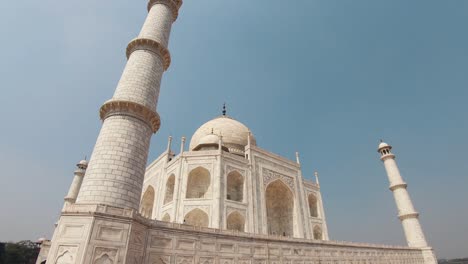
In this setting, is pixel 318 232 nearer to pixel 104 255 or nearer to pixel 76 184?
pixel 104 255

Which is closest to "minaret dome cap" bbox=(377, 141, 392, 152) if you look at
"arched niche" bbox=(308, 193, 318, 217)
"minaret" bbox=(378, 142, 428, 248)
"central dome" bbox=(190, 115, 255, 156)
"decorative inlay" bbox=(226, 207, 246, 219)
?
"minaret" bbox=(378, 142, 428, 248)

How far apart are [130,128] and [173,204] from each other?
392 inches

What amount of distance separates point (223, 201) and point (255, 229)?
9.02 feet

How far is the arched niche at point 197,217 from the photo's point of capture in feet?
51.1

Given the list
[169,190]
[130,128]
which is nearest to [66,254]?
[130,128]

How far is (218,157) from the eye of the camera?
17109mm

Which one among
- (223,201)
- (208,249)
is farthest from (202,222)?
(208,249)

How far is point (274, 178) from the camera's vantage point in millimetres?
19453

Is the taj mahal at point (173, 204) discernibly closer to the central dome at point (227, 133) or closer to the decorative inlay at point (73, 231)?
the decorative inlay at point (73, 231)

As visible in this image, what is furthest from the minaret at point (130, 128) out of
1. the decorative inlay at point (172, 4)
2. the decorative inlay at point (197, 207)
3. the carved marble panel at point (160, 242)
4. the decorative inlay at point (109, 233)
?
the decorative inlay at point (197, 207)

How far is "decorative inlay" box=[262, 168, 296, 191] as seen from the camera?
62.1 feet

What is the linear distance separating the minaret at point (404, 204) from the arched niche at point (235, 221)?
13266 millimetres

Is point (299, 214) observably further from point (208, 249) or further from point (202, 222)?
point (208, 249)

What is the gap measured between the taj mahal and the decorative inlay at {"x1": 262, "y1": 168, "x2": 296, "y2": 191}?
0.08 m
